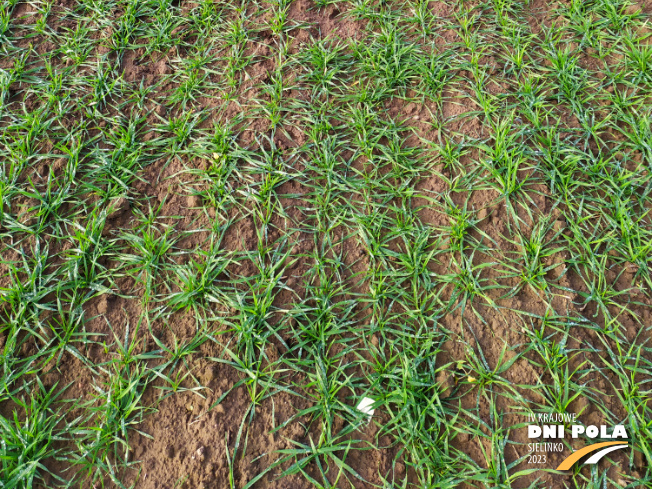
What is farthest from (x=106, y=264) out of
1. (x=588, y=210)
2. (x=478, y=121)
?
(x=588, y=210)

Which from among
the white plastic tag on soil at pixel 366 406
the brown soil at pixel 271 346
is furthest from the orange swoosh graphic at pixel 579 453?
the white plastic tag on soil at pixel 366 406

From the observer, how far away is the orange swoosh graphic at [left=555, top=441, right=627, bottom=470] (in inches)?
67.0

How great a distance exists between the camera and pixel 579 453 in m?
A: 1.71

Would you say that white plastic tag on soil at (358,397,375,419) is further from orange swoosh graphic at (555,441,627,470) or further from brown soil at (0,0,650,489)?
orange swoosh graphic at (555,441,627,470)

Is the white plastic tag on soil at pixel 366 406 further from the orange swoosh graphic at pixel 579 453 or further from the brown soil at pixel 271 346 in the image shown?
the orange swoosh graphic at pixel 579 453

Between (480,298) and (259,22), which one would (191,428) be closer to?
(480,298)

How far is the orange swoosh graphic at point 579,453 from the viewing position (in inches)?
67.0

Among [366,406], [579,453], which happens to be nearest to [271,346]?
[366,406]

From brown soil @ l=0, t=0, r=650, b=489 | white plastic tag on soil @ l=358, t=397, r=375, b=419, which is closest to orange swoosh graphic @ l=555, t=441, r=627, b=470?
brown soil @ l=0, t=0, r=650, b=489

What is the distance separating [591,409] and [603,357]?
24cm

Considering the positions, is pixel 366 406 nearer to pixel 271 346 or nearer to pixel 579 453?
pixel 271 346

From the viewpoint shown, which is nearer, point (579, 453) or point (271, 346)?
point (579, 453)

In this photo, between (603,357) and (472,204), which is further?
(472,204)

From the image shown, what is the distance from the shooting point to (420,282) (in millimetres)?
2154
